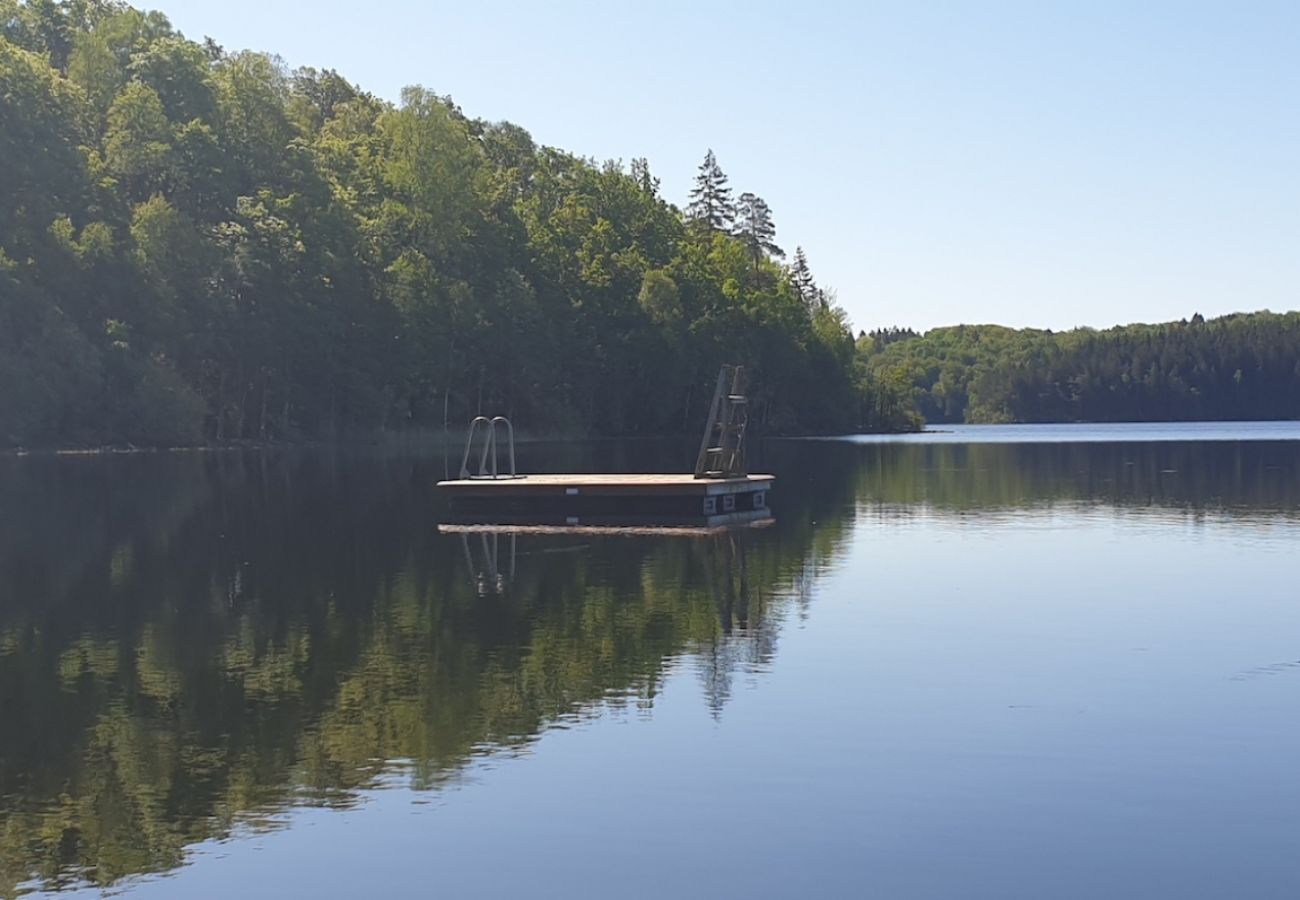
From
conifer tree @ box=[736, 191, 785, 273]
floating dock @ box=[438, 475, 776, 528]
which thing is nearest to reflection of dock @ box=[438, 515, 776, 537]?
floating dock @ box=[438, 475, 776, 528]

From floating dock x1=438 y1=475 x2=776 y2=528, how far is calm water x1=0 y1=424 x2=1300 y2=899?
23.0 ft

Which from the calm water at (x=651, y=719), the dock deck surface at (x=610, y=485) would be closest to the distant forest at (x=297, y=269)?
the dock deck surface at (x=610, y=485)

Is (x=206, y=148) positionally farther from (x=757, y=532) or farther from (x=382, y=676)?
(x=382, y=676)

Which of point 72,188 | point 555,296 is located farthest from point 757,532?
point 555,296

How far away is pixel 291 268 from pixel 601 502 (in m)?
62.6

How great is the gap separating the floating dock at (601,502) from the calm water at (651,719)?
6995 mm

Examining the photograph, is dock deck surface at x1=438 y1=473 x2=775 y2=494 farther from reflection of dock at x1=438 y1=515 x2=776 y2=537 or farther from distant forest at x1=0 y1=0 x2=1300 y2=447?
distant forest at x1=0 y1=0 x2=1300 y2=447

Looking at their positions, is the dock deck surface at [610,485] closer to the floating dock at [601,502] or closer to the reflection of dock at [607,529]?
the floating dock at [601,502]

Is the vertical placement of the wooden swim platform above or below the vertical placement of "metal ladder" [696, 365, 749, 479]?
below

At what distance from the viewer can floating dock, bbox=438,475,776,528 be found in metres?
41.3

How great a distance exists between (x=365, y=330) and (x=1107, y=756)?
3730 inches

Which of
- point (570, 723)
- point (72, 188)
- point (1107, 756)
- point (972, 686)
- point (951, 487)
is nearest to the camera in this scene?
point (1107, 756)

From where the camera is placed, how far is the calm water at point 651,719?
11.3m

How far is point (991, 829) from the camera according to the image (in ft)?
39.0
